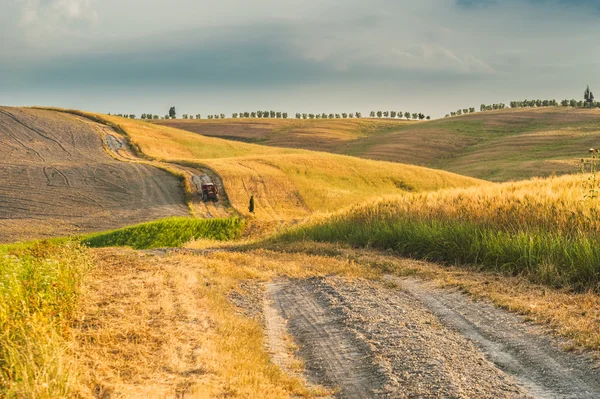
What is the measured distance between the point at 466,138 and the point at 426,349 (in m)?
112

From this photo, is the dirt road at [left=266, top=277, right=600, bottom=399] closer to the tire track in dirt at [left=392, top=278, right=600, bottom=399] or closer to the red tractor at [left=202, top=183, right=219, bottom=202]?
the tire track in dirt at [left=392, top=278, right=600, bottom=399]

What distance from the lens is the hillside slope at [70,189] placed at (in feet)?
163

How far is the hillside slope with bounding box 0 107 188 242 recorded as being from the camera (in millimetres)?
49700

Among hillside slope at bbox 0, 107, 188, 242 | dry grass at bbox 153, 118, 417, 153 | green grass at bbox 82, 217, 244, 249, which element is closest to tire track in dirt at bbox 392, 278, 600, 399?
green grass at bbox 82, 217, 244, 249

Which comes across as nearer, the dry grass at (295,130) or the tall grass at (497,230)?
the tall grass at (497,230)

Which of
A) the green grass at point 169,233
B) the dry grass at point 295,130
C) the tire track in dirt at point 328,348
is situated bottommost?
the green grass at point 169,233

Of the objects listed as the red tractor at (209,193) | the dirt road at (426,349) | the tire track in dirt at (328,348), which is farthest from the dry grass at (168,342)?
the red tractor at (209,193)

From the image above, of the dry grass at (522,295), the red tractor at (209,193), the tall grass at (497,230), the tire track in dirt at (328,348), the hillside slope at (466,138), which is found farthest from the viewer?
the hillside slope at (466,138)

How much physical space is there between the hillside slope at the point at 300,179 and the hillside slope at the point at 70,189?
20.6ft

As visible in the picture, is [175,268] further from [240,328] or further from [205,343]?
[205,343]

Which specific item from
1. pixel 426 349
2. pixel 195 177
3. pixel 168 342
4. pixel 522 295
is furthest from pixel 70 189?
pixel 426 349

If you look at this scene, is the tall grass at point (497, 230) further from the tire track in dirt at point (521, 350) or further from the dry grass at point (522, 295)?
the tire track in dirt at point (521, 350)

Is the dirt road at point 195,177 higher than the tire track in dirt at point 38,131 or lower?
lower

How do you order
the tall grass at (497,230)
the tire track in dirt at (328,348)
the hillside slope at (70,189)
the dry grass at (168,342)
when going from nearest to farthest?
the dry grass at (168,342)
the tire track in dirt at (328,348)
the tall grass at (497,230)
the hillside slope at (70,189)
